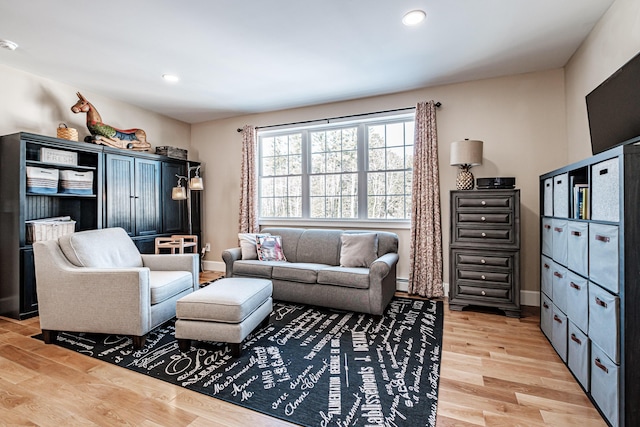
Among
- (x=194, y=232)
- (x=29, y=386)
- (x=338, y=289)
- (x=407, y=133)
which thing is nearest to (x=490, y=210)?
(x=407, y=133)

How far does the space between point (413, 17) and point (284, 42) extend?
1.14 meters

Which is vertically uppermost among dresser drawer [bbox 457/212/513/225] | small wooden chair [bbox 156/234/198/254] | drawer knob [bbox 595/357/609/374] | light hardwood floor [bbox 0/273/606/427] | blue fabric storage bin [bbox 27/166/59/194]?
blue fabric storage bin [bbox 27/166/59/194]

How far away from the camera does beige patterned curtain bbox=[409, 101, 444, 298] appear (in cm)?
381

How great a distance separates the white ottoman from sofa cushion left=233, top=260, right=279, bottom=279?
108 cm

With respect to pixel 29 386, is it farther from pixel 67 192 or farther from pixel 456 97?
pixel 456 97

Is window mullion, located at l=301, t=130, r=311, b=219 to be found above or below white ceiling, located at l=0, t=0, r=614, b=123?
below

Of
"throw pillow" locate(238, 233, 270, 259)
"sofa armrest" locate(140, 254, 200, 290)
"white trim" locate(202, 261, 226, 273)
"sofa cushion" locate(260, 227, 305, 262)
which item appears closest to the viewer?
"sofa armrest" locate(140, 254, 200, 290)

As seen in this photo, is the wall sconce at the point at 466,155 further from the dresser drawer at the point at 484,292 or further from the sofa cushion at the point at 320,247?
the sofa cushion at the point at 320,247

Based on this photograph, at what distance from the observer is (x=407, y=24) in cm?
256

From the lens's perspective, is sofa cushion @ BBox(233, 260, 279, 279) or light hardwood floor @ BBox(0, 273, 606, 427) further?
sofa cushion @ BBox(233, 260, 279, 279)

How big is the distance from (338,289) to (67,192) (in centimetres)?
323

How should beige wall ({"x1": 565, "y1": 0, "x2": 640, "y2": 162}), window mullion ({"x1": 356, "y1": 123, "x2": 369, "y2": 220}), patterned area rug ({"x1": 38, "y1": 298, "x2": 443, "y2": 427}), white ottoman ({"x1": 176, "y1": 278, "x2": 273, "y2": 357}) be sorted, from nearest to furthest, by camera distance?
patterned area rug ({"x1": 38, "y1": 298, "x2": 443, "y2": 427}) < beige wall ({"x1": 565, "y1": 0, "x2": 640, "y2": 162}) < white ottoman ({"x1": 176, "y1": 278, "x2": 273, "y2": 357}) < window mullion ({"x1": 356, "y1": 123, "x2": 369, "y2": 220})

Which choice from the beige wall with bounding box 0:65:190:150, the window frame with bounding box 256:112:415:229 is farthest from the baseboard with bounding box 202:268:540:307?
the beige wall with bounding box 0:65:190:150

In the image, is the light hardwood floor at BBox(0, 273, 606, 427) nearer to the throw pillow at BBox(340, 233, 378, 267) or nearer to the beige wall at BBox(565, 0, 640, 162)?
the throw pillow at BBox(340, 233, 378, 267)
